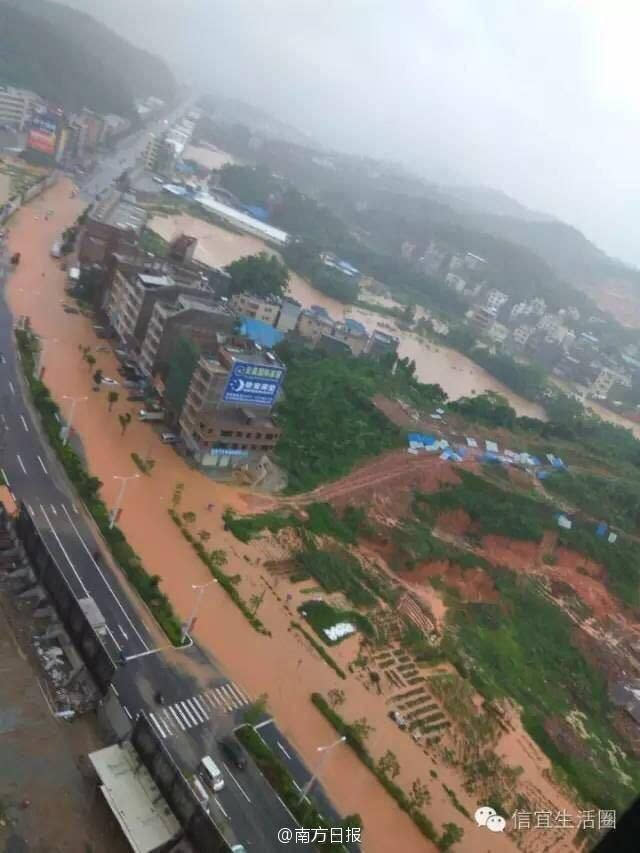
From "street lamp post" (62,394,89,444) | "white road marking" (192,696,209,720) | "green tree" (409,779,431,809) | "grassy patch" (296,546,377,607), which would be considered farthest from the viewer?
"street lamp post" (62,394,89,444)

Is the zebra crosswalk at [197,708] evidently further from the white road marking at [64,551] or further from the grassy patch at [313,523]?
the grassy patch at [313,523]

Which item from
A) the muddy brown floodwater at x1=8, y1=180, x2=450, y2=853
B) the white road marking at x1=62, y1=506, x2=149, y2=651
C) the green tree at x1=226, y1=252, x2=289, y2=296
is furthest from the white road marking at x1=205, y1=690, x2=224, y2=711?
the green tree at x1=226, y1=252, x2=289, y2=296

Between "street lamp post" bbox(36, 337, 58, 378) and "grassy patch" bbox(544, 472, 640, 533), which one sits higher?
"grassy patch" bbox(544, 472, 640, 533)

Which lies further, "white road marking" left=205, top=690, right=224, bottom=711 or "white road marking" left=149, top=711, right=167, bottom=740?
"white road marking" left=205, top=690, right=224, bottom=711

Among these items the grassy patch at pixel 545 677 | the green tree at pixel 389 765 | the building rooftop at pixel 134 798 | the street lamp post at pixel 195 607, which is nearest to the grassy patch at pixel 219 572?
the street lamp post at pixel 195 607

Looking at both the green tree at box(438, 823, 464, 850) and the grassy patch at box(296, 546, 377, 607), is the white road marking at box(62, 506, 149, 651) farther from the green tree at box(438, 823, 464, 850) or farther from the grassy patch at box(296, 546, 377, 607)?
the green tree at box(438, 823, 464, 850)

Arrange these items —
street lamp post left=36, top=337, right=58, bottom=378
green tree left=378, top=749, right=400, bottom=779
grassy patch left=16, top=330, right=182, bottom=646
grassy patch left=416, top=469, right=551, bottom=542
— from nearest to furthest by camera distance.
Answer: green tree left=378, top=749, right=400, bottom=779, grassy patch left=16, top=330, right=182, bottom=646, street lamp post left=36, top=337, right=58, bottom=378, grassy patch left=416, top=469, right=551, bottom=542
